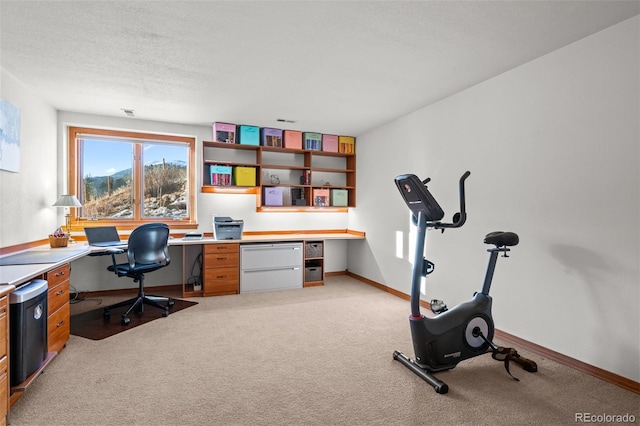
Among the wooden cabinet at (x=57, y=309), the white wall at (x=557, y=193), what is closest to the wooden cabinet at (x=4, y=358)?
the wooden cabinet at (x=57, y=309)

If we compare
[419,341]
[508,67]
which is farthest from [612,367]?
[508,67]

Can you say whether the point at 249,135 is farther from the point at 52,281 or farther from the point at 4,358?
the point at 4,358

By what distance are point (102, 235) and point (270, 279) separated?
7.30 feet

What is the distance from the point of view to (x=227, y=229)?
4.69m

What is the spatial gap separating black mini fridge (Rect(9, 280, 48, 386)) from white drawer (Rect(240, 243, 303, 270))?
2471 millimetres

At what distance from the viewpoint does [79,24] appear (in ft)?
7.60

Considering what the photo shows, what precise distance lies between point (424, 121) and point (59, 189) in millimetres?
4774

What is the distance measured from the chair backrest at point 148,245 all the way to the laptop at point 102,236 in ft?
1.98

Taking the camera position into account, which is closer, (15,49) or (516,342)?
(15,49)

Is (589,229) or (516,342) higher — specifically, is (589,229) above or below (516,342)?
above

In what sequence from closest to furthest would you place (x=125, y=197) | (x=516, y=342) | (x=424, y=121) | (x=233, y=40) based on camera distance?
1. (x=233, y=40)
2. (x=516, y=342)
3. (x=424, y=121)
4. (x=125, y=197)

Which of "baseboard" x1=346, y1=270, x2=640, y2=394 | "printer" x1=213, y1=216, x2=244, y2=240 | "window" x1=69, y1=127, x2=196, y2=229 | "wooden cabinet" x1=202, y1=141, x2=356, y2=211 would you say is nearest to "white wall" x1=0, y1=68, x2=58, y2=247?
"window" x1=69, y1=127, x2=196, y2=229

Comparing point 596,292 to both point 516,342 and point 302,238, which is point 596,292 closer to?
point 516,342

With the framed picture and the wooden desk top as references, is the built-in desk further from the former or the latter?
the framed picture
